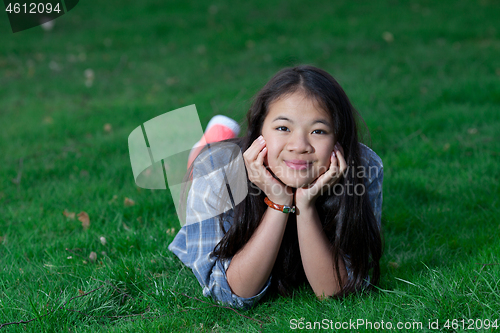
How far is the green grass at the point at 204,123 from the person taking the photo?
2215mm

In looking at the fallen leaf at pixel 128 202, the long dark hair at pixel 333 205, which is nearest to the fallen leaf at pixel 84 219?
the fallen leaf at pixel 128 202

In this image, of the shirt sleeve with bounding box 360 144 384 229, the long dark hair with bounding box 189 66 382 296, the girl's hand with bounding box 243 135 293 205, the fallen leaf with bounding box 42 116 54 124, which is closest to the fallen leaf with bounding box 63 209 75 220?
the long dark hair with bounding box 189 66 382 296

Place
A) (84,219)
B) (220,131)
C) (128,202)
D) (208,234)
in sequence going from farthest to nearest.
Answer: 1. (128,202)
2. (220,131)
3. (84,219)
4. (208,234)

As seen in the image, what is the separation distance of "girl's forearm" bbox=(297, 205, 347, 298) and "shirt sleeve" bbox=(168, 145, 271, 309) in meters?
0.25

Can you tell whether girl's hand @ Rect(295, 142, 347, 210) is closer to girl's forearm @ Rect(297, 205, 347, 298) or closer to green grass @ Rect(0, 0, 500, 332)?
girl's forearm @ Rect(297, 205, 347, 298)

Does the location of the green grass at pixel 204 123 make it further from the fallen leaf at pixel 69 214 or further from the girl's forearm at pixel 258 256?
the girl's forearm at pixel 258 256

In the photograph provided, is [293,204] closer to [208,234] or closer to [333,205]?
[333,205]

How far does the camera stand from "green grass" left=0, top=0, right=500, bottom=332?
2215 mm

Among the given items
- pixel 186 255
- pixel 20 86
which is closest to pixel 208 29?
pixel 20 86

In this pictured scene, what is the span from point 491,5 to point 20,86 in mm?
8968

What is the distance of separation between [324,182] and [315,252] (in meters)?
0.33

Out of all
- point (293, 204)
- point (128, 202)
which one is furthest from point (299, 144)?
point (128, 202)

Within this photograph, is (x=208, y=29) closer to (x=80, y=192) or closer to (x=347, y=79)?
(x=347, y=79)

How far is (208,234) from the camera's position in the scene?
2201mm
